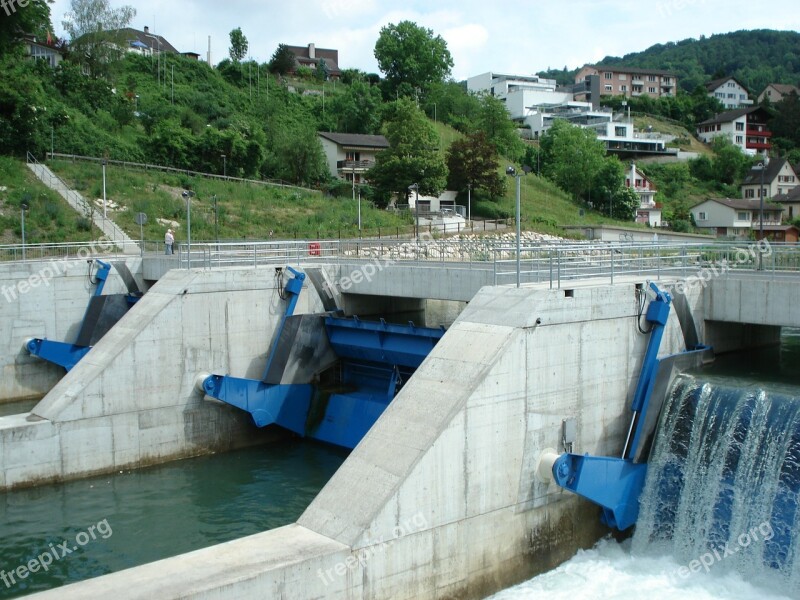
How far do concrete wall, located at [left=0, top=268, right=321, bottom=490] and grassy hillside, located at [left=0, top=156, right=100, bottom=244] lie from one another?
18.9 m

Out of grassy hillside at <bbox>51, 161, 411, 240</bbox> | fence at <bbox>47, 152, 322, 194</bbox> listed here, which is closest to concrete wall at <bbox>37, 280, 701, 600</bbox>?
grassy hillside at <bbox>51, 161, 411, 240</bbox>

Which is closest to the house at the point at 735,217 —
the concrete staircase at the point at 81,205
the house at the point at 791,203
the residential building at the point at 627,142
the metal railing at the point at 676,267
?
the house at the point at 791,203

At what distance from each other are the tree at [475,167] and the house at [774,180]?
32354mm

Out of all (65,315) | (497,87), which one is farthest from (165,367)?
(497,87)

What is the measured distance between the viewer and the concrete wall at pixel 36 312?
27.5m

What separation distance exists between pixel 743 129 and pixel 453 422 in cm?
10717

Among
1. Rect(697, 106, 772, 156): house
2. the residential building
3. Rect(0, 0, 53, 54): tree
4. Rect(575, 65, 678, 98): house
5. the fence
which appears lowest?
the fence

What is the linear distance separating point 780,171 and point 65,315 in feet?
248

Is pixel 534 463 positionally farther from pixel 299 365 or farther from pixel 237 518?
pixel 299 365

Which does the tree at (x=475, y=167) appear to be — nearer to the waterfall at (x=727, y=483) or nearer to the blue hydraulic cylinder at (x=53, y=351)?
the blue hydraulic cylinder at (x=53, y=351)

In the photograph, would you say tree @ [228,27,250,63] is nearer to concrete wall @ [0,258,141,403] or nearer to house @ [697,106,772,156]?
house @ [697,106,772,156]

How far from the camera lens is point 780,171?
276 ft

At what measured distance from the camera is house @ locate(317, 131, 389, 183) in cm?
7088

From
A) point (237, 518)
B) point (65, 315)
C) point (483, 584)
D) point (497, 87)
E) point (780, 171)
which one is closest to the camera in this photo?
point (483, 584)
